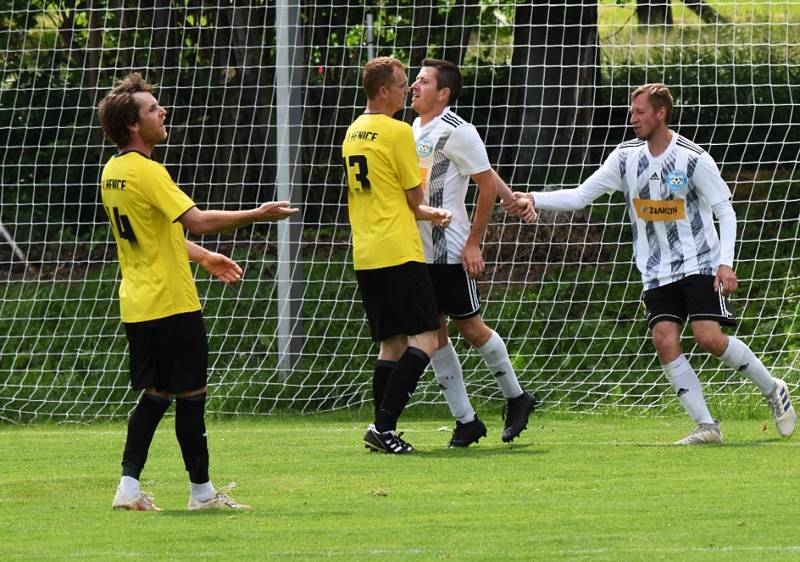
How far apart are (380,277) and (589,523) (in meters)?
2.60

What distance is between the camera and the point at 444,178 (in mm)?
8414

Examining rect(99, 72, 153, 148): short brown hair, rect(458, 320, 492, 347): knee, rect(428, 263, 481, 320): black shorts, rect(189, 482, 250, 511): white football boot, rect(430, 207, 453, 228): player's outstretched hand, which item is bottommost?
rect(189, 482, 250, 511): white football boot

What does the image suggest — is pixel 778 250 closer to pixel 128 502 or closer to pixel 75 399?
pixel 75 399

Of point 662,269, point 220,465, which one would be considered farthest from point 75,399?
point 662,269

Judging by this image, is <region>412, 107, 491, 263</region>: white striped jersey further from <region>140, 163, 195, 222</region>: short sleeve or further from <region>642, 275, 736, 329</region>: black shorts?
<region>140, 163, 195, 222</region>: short sleeve

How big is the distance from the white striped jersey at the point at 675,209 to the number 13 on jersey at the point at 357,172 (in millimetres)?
1550

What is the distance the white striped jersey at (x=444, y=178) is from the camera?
8.34 metres

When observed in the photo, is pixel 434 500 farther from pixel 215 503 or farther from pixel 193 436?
pixel 193 436

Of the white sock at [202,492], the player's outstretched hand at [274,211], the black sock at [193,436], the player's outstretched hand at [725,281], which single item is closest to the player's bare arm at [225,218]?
the player's outstretched hand at [274,211]

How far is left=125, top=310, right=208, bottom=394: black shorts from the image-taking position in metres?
6.19

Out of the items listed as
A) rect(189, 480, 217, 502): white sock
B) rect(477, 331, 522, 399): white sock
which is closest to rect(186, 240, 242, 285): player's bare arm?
rect(189, 480, 217, 502): white sock

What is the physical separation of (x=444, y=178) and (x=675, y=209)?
1262 millimetres

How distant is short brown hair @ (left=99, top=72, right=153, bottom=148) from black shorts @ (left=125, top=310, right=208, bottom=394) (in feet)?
2.49

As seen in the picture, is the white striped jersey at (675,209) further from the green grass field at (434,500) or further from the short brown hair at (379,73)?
the short brown hair at (379,73)
